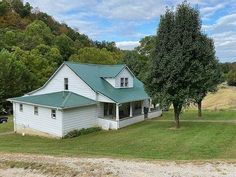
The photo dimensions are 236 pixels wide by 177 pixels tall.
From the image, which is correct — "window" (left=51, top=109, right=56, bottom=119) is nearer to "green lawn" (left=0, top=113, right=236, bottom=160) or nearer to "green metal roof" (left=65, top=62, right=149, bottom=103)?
"green lawn" (left=0, top=113, right=236, bottom=160)

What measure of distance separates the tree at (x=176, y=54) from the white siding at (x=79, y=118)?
711 centimetres

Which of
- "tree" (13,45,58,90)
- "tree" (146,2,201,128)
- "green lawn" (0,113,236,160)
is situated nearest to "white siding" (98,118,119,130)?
"green lawn" (0,113,236,160)

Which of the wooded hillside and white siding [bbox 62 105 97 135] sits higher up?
the wooded hillside

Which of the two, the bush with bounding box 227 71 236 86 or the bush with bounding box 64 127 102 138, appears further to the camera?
the bush with bounding box 227 71 236 86

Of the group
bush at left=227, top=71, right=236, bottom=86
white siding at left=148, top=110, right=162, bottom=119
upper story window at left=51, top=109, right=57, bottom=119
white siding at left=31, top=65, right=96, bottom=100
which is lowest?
white siding at left=148, top=110, right=162, bottom=119

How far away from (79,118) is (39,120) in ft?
11.6

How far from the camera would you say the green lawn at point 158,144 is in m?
16.0

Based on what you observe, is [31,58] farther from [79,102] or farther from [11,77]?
[79,102]

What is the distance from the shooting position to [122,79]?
33094 millimetres

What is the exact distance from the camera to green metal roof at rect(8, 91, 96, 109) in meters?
25.9

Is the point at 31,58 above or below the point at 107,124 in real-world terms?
above

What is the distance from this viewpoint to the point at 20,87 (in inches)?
1987

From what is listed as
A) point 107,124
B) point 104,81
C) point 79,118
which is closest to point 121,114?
point 104,81

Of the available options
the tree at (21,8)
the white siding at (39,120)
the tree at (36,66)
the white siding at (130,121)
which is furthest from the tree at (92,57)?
the tree at (21,8)
